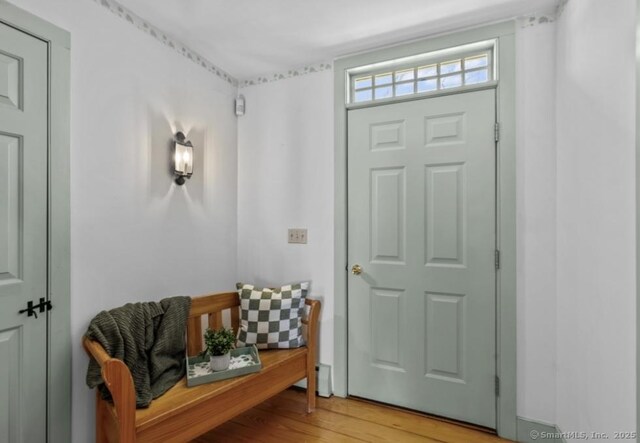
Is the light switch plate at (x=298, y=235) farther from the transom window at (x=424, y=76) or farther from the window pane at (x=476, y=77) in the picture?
the window pane at (x=476, y=77)

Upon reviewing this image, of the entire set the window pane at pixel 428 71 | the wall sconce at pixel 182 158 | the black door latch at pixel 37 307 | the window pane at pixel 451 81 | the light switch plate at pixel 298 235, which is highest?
the window pane at pixel 428 71

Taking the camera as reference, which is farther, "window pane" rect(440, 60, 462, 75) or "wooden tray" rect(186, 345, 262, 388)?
"window pane" rect(440, 60, 462, 75)

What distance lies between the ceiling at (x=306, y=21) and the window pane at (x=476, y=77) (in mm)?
275

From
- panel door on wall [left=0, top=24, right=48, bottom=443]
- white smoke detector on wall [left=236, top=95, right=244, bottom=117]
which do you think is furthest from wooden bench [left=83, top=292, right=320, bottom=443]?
white smoke detector on wall [left=236, top=95, right=244, bottom=117]

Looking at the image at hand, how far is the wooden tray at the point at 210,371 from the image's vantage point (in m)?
1.78

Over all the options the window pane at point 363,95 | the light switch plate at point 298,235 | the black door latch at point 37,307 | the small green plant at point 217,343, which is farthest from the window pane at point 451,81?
the black door latch at point 37,307

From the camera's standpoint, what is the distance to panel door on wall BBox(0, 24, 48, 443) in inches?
57.5

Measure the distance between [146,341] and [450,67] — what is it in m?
2.36

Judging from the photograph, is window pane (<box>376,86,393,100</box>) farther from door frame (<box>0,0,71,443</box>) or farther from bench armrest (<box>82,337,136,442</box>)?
bench armrest (<box>82,337,136,442</box>)

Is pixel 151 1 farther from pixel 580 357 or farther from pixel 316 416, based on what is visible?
pixel 580 357

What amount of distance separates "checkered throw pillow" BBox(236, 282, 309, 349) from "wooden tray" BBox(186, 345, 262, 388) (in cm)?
16

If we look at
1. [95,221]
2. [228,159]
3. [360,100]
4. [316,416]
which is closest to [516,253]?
[360,100]

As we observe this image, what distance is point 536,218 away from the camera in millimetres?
1979

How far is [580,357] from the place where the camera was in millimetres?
1627
